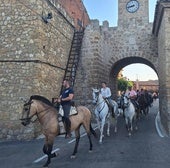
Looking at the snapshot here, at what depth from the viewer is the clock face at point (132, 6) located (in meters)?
23.4

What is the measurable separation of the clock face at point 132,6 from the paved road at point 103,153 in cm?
1293

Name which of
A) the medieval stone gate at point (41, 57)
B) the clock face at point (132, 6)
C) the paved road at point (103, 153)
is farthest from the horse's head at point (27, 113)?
the clock face at point (132, 6)

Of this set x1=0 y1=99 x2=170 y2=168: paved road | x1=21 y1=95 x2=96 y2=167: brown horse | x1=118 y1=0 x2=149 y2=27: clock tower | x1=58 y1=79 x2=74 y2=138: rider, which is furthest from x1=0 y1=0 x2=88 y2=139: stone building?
x1=118 y1=0 x2=149 y2=27: clock tower

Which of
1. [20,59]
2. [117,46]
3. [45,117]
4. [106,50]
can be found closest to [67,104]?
[45,117]

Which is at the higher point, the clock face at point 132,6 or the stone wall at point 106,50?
the clock face at point 132,6

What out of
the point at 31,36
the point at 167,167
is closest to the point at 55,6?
the point at 31,36

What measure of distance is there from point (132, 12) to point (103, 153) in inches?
633

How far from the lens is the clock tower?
22.3m

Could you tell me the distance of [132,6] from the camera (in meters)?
23.8

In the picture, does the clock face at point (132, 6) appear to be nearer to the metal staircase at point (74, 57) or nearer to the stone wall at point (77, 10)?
the stone wall at point (77, 10)

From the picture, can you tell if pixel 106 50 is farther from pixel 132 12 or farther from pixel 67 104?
pixel 67 104

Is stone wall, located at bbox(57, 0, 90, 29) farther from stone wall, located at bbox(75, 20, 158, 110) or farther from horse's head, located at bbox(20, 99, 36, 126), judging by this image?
horse's head, located at bbox(20, 99, 36, 126)

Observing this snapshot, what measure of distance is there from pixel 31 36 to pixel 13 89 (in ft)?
8.36

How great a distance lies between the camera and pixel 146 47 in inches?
858
